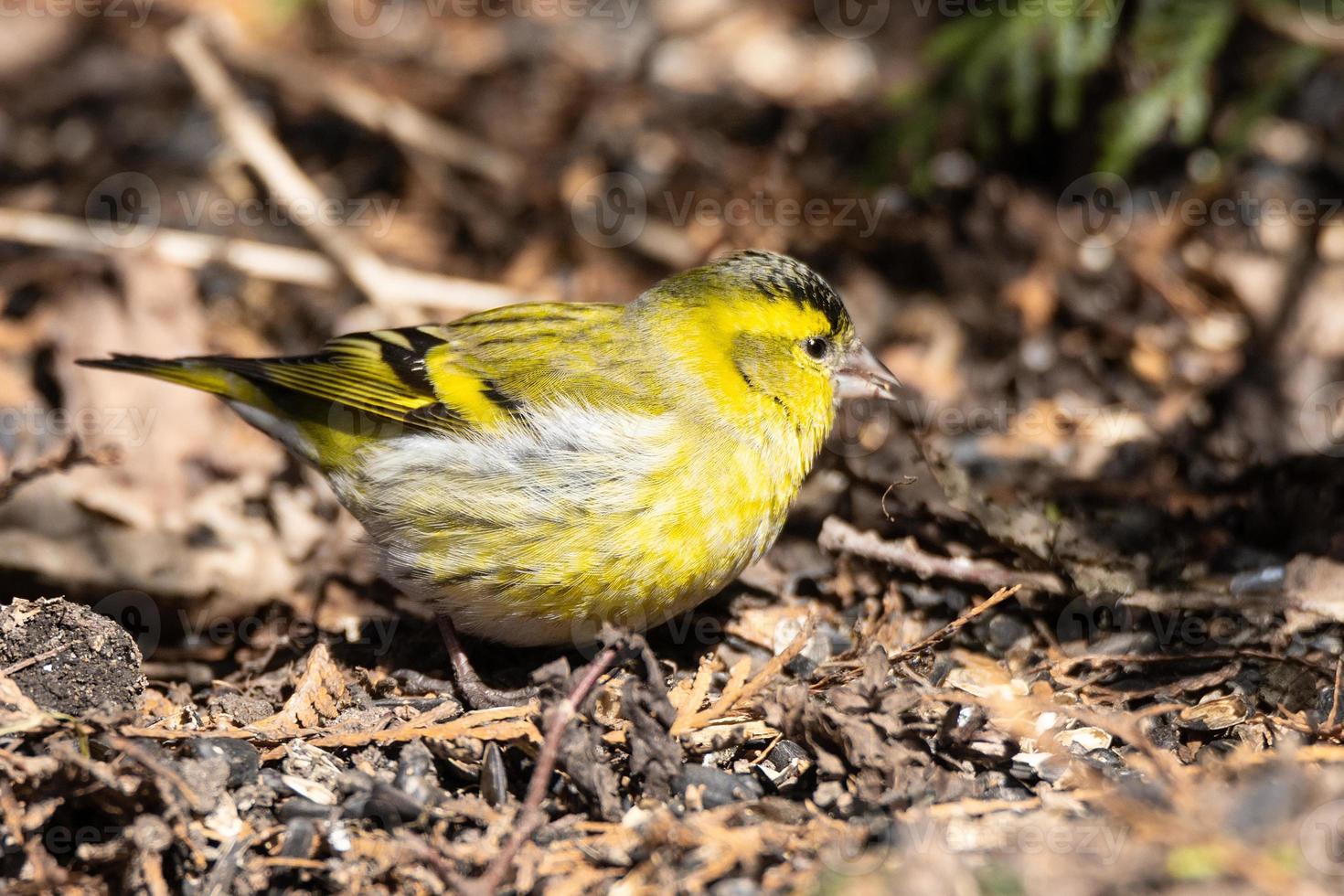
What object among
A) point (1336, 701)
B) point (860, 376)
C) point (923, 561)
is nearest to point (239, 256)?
point (860, 376)

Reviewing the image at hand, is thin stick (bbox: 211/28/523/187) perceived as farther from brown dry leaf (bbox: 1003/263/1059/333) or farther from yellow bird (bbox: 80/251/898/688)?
brown dry leaf (bbox: 1003/263/1059/333)

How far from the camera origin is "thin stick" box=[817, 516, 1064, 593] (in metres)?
4.43

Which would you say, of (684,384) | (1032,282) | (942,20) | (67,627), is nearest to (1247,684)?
(684,384)

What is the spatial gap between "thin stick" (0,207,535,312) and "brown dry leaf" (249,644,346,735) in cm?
270

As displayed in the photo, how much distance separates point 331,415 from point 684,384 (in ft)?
4.27

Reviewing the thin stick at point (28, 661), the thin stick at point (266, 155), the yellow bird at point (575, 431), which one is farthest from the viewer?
the thin stick at point (266, 155)

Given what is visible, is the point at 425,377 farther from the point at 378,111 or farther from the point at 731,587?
the point at 378,111

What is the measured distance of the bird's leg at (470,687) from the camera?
13.6ft

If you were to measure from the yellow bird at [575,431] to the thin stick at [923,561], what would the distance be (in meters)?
0.41

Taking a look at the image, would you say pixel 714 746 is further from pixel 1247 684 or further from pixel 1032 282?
pixel 1032 282

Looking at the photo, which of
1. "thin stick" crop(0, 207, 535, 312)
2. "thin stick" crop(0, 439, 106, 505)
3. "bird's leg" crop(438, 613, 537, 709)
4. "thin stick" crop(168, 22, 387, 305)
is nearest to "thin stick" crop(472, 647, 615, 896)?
"bird's leg" crop(438, 613, 537, 709)

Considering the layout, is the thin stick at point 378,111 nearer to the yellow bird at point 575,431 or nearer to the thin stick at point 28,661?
the yellow bird at point 575,431

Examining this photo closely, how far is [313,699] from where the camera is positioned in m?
4.05

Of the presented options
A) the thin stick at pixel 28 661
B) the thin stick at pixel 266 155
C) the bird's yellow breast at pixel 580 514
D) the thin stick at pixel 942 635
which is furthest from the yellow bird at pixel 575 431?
the thin stick at pixel 266 155
